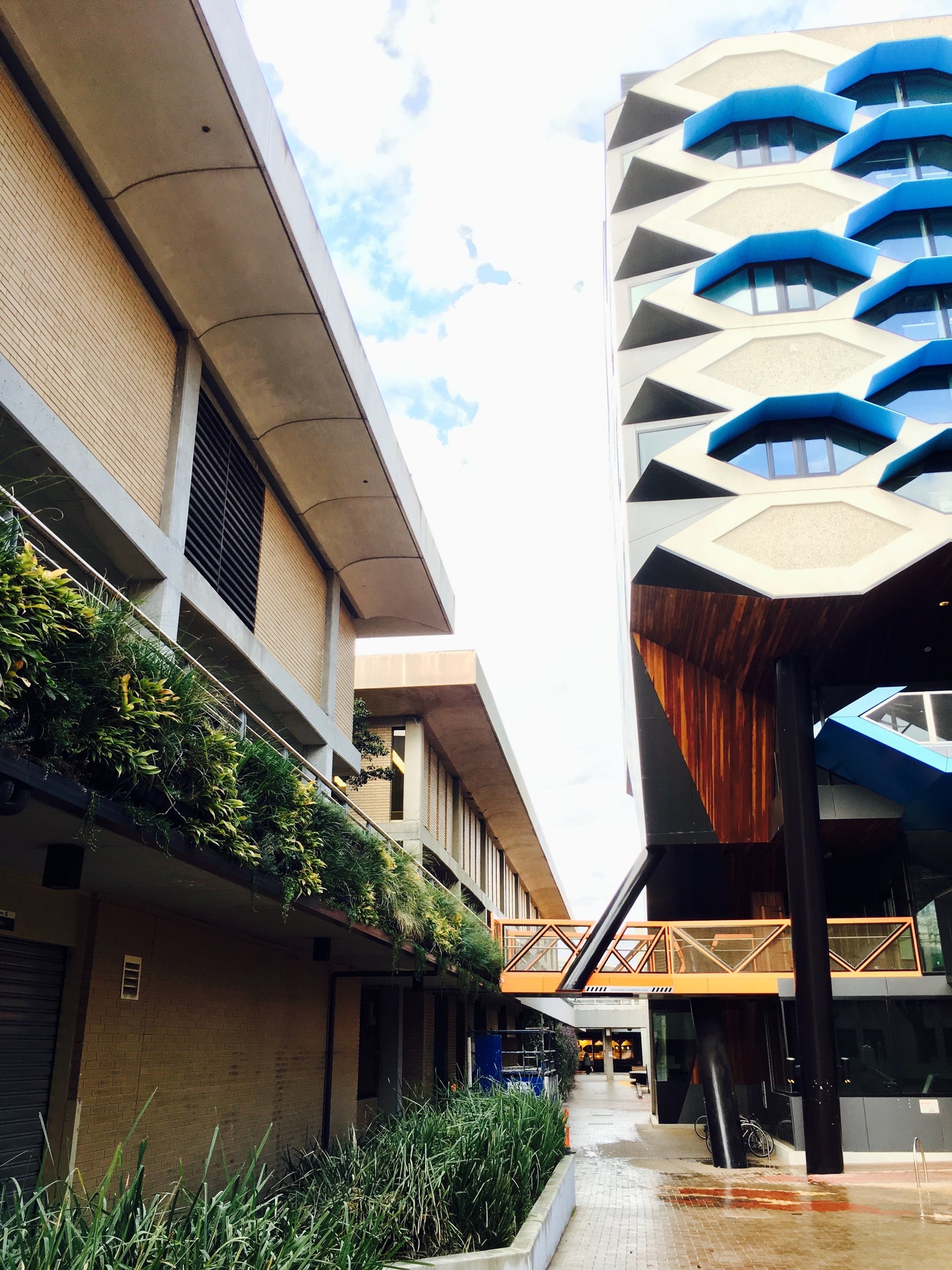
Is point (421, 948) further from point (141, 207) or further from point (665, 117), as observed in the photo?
point (665, 117)

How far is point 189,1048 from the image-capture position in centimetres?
1104

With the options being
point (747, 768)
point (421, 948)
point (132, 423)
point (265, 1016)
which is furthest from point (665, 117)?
point (265, 1016)

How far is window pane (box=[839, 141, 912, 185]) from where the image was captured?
2336cm

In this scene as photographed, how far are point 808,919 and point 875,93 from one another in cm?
2006

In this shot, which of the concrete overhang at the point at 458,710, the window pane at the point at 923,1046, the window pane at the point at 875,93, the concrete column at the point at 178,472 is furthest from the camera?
the concrete overhang at the point at 458,710

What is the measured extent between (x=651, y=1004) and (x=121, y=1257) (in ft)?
84.8

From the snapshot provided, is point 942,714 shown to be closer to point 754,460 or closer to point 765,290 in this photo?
point 754,460

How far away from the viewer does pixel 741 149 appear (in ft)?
79.8

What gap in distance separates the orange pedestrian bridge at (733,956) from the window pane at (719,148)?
17958mm

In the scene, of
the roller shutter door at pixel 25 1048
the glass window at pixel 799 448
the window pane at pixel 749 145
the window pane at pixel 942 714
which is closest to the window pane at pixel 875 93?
the window pane at pixel 749 145

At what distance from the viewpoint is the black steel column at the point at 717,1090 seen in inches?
752

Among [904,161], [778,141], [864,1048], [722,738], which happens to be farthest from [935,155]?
[864,1048]

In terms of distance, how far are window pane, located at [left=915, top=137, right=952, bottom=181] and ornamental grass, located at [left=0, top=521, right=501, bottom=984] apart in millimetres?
21735

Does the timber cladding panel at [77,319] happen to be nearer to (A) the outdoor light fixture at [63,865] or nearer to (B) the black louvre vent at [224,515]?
(B) the black louvre vent at [224,515]
